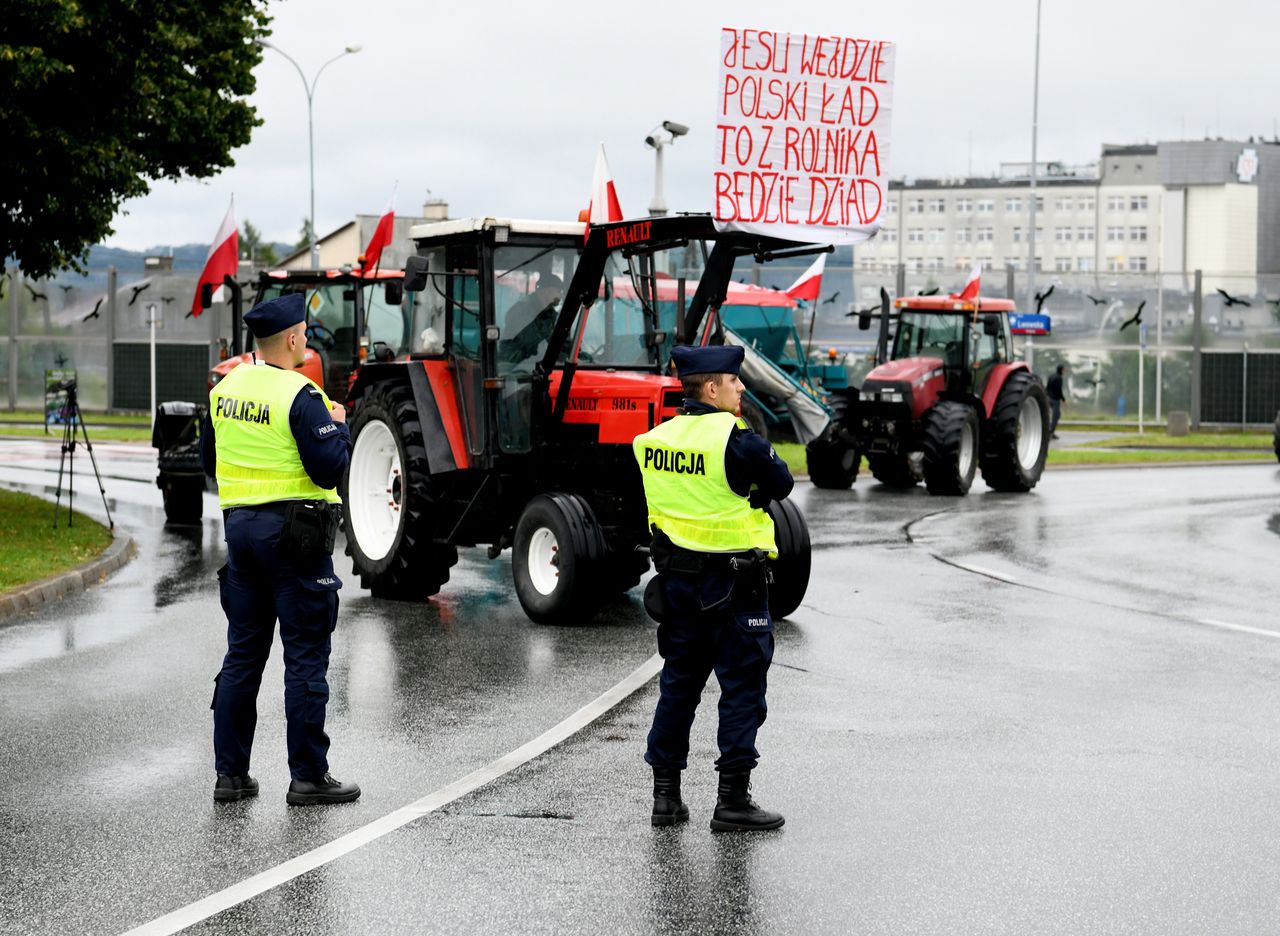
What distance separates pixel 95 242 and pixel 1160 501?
1308cm

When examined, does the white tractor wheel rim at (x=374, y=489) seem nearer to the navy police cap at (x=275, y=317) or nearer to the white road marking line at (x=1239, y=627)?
the white road marking line at (x=1239, y=627)

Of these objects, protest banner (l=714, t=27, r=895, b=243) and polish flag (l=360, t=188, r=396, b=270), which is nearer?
protest banner (l=714, t=27, r=895, b=243)

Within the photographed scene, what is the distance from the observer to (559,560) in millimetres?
11891

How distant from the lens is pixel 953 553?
16703 millimetres

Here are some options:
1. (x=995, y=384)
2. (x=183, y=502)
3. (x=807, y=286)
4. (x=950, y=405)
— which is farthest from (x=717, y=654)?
(x=807, y=286)

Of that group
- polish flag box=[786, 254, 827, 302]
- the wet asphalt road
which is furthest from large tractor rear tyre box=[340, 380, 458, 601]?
polish flag box=[786, 254, 827, 302]

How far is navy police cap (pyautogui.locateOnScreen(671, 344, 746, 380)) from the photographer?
6906mm

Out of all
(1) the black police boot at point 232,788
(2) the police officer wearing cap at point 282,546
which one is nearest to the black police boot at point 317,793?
(2) the police officer wearing cap at point 282,546

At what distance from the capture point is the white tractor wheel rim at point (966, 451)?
78.8ft

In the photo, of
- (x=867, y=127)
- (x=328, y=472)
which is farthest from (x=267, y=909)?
(x=867, y=127)

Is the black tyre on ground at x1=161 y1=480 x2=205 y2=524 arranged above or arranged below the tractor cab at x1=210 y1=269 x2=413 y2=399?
below

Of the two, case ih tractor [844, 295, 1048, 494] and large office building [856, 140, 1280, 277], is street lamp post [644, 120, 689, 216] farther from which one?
large office building [856, 140, 1280, 277]

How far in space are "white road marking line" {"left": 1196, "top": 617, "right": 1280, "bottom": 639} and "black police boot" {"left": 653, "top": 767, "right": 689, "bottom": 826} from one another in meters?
6.22

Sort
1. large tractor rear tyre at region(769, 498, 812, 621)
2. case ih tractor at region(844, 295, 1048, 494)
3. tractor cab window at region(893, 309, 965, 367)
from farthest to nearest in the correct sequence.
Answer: tractor cab window at region(893, 309, 965, 367) < case ih tractor at region(844, 295, 1048, 494) < large tractor rear tyre at region(769, 498, 812, 621)
